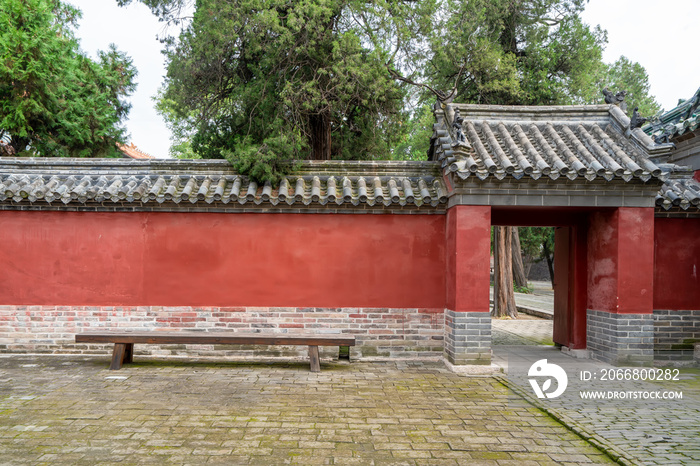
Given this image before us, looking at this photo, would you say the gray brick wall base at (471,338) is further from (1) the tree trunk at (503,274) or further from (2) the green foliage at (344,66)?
(1) the tree trunk at (503,274)

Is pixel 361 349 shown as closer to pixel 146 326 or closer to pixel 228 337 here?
pixel 228 337

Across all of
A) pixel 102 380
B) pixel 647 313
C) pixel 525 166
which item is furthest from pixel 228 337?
pixel 647 313

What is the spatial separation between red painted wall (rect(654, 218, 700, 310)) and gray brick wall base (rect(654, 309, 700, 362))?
0.11 m

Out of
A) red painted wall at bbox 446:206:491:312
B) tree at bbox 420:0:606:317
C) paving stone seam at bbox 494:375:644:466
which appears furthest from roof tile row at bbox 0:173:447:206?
tree at bbox 420:0:606:317

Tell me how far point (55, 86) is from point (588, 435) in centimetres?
1467

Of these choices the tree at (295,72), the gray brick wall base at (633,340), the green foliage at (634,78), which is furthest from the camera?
the green foliage at (634,78)

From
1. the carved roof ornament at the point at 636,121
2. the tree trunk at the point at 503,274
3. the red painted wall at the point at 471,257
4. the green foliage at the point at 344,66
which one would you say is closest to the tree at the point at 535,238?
the tree trunk at the point at 503,274

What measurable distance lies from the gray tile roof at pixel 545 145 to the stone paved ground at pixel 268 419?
2794 millimetres

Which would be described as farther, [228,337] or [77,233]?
[77,233]

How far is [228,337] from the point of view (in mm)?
6523

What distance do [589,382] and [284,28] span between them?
25.4 ft

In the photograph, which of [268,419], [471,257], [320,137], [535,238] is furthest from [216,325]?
[535,238]

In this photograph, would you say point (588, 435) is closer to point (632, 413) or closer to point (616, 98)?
point (632, 413)

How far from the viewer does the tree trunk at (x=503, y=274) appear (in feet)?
48.9
